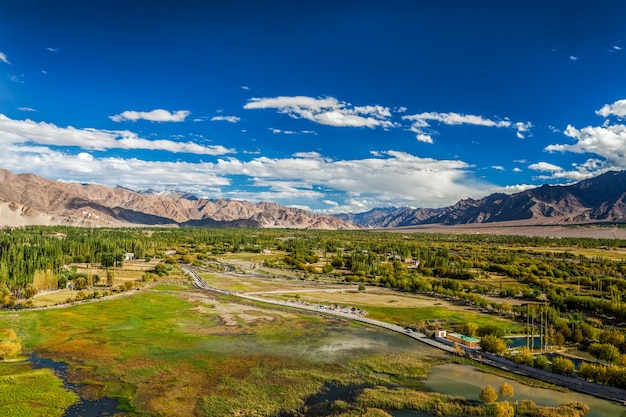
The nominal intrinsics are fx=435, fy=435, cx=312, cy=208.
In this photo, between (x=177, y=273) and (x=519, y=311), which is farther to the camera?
(x=177, y=273)

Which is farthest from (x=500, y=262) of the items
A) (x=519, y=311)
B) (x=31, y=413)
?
(x=31, y=413)

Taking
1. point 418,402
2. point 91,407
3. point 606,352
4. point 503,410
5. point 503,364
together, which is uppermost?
point 606,352

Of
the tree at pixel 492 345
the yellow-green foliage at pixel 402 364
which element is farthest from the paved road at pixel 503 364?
the yellow-green foliage at pixel 402 364

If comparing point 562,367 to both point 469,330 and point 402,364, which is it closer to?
point 469,330

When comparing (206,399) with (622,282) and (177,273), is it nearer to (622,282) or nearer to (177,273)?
(177,273)

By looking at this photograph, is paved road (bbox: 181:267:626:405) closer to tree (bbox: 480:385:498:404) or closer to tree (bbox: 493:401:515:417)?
tree (bbox: 480:385:498:404)

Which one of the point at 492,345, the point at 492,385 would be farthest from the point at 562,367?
the point at 492,345
